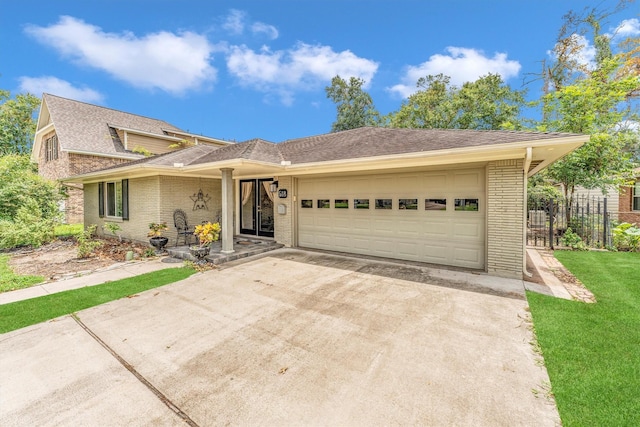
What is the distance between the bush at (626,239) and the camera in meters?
8.76

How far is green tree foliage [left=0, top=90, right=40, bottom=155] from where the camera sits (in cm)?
2420

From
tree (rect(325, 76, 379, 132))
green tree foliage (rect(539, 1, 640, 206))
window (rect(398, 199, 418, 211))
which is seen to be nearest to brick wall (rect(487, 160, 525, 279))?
window (rect(398, 199, 418, 211))

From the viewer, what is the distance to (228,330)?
3752mm

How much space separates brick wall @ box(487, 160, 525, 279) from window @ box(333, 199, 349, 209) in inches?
147

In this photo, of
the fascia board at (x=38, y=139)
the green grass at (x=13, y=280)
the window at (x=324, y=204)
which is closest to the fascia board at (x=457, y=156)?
the window at (x=324, y=204)

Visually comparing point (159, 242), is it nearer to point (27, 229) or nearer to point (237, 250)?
point (237, 250)

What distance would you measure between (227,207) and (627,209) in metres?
20.3

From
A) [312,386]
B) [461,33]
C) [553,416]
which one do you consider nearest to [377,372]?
[312,386]

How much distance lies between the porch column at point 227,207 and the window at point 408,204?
4.85 m

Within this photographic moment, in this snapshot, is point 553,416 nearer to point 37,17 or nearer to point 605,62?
point 605,62

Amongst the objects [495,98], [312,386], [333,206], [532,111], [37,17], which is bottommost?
[312,386]

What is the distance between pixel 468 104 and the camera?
18609 millimetres

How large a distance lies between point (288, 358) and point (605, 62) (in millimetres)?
17774

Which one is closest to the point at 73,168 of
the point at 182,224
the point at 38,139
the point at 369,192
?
the point at 38,139
